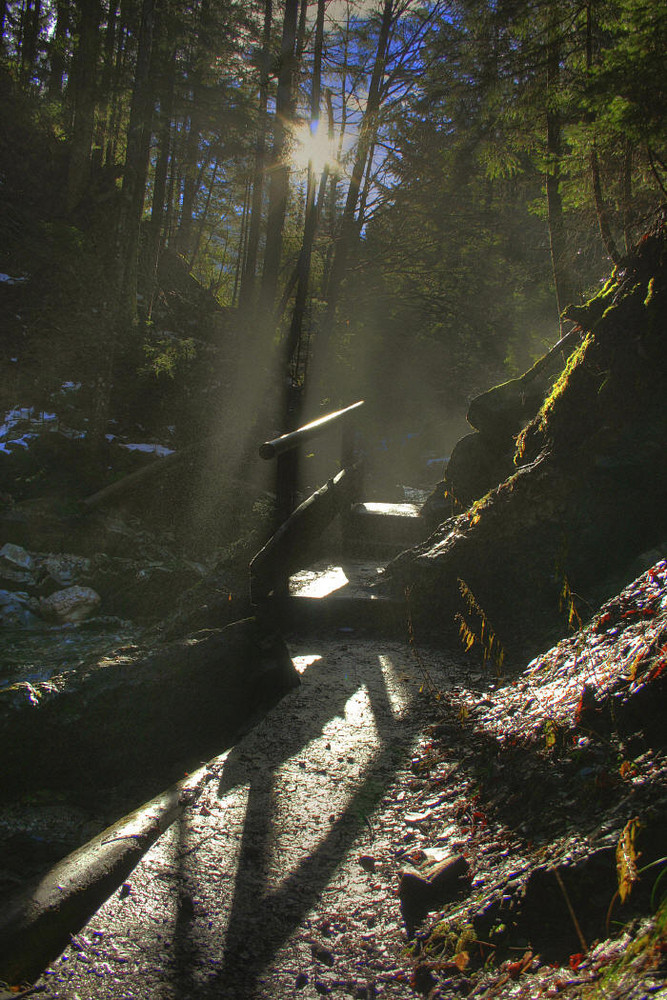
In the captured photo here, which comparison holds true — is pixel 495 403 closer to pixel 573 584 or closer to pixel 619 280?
pixel 619 280

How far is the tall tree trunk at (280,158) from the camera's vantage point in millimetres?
13180

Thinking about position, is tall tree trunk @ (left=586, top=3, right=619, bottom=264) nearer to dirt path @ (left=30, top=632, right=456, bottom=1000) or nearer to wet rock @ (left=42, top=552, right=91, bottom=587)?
dirt path @ (left=30, top=632, right=456, bottom=1000)

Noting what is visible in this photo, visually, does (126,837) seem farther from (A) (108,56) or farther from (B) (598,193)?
(A) (108,56)

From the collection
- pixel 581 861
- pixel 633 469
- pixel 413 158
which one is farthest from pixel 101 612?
pixel 413 158

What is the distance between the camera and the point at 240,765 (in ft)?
10.0

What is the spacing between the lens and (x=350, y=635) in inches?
202

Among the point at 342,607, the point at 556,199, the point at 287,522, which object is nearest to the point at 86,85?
the point at 556,199

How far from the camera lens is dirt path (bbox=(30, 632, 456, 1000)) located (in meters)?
1.83

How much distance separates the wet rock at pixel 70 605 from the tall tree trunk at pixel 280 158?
33.0 feet

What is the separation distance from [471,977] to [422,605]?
3473 mm

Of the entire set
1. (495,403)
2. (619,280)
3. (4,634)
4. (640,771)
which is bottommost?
(4,634)

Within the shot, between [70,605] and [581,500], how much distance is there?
21.3 feet

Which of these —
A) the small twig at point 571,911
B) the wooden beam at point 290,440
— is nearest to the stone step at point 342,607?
the wooden beam at point 290,440

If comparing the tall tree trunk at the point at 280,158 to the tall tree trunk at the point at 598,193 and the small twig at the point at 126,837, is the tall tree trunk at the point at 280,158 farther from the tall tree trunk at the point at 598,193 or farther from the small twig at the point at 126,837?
the small twig at the point at 126,837
